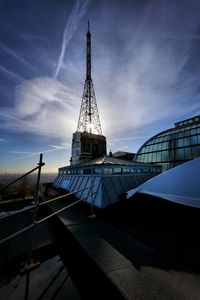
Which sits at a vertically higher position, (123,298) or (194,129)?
(194,129)

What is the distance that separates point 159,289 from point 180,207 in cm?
515

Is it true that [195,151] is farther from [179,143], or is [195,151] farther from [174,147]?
[174,147]

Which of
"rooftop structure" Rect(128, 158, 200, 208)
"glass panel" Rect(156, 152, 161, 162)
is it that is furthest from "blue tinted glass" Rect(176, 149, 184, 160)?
"rooftop structure" Rect(128, 158, 200, 208)

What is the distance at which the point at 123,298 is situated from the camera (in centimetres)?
284

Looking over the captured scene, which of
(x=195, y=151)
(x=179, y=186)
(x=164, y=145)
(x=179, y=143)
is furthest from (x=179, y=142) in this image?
(x=179, y=186)

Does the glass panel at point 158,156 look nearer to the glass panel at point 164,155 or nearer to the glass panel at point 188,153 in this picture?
the glass panel at point 164,155

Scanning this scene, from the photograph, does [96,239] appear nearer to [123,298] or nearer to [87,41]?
[123,298]

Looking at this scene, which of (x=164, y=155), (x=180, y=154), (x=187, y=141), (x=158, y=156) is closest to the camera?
(x=180, y=154)

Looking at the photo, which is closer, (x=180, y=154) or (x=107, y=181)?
(x=107, y=181)

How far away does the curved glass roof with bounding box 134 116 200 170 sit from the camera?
20.0 meters

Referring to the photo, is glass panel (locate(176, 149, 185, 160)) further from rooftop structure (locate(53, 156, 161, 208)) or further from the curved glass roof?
rooftop structure (locate(53, 156, 161, 208))

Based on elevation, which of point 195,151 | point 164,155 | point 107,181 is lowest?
point 107,181

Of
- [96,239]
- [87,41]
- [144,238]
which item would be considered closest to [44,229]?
[96,239]

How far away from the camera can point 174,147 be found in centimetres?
2188
